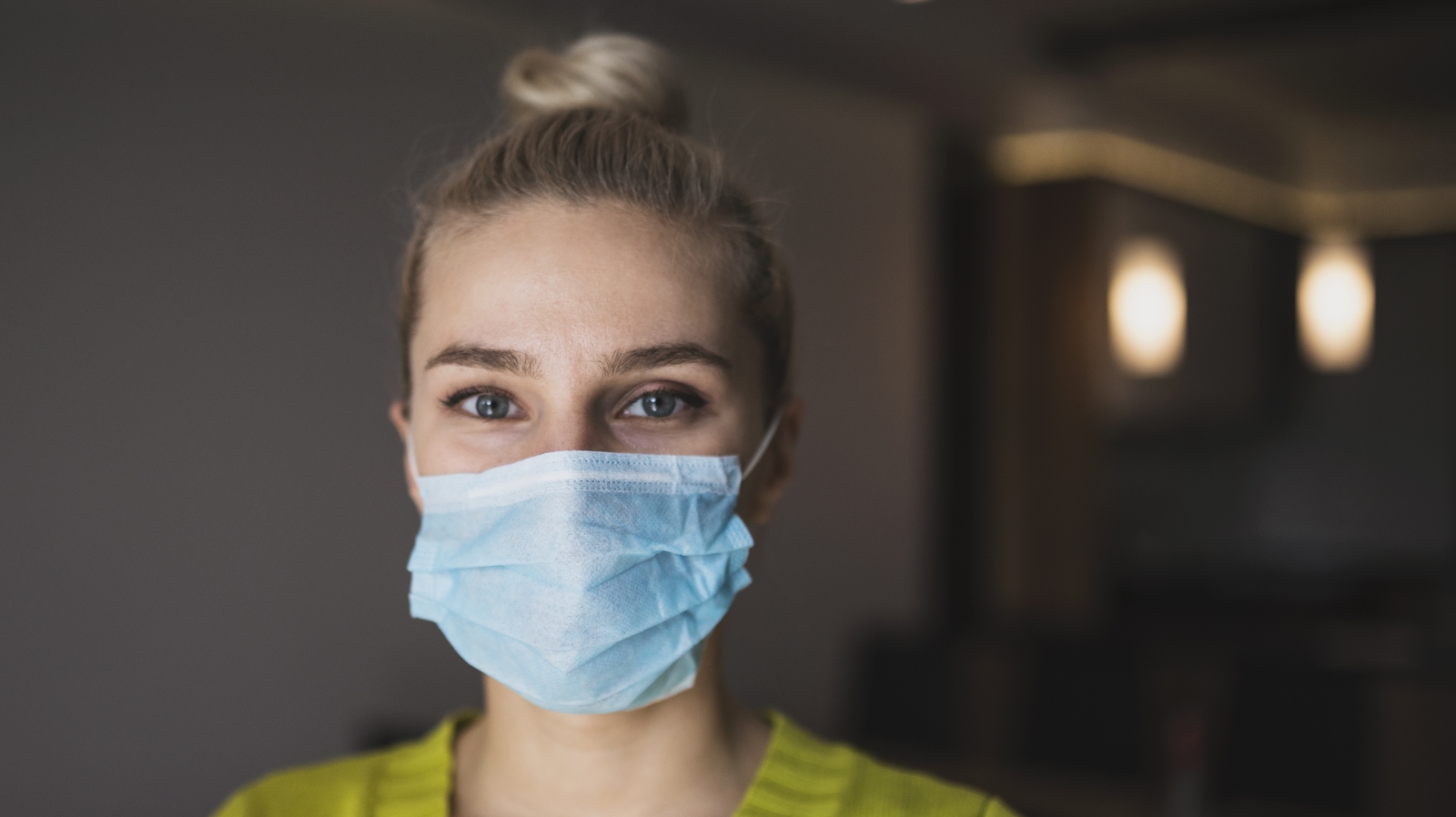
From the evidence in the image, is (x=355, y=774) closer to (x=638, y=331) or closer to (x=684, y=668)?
(x=684, y=668)

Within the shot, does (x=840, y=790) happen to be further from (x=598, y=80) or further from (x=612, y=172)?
(x=598, y=80)

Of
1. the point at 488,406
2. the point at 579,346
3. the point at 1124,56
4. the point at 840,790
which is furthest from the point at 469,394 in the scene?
the point at 1124,56

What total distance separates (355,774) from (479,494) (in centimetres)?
33

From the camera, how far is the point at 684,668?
1.05 m

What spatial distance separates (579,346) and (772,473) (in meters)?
0.28

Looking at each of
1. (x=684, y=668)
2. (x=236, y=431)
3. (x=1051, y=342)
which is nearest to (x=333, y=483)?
(x=236, y=431)

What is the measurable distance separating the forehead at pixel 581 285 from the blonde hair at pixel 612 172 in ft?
0.07

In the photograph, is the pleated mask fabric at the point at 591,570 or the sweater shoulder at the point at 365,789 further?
the sweater shoulder at the point at 365,789

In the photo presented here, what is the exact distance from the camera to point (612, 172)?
1087mm

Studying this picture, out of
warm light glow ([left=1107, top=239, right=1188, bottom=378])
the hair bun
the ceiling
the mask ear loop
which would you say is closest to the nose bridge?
the mask ear loop

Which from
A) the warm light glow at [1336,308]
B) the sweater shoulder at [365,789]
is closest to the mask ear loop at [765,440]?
the sweater shoulder at [365,789]

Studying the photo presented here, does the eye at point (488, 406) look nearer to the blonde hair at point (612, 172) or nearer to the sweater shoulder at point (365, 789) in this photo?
the blonde hair at point (612, 172)

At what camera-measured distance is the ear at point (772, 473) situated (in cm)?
115

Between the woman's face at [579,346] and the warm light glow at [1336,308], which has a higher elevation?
the warm light glow at [1336,308]
